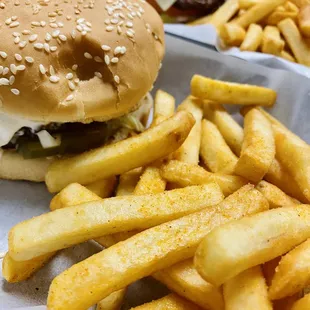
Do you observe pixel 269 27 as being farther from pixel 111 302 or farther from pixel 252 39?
pixel 111 302

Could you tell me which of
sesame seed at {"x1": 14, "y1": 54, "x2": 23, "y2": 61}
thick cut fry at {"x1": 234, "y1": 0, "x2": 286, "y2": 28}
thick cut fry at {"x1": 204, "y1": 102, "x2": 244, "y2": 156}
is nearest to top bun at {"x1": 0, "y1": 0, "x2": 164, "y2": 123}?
sesame seed at {"x1": 14, "y1": 54, "x2": 23, "y2": 61}

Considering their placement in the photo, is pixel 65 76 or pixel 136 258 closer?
pixel 136 258

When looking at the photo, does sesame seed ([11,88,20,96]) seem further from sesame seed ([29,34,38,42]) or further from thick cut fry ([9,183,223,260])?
thick cut fry ([9,183,223,260])

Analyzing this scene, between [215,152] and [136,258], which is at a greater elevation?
[136,258]

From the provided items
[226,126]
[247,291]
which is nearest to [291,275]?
[247,291]

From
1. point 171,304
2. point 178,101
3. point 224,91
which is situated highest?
point 224,91

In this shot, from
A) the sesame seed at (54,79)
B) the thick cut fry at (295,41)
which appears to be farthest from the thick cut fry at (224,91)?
the sesame seed at (54,79)

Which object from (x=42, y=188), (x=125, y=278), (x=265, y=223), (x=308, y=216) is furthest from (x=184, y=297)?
(x=42, y=188)
